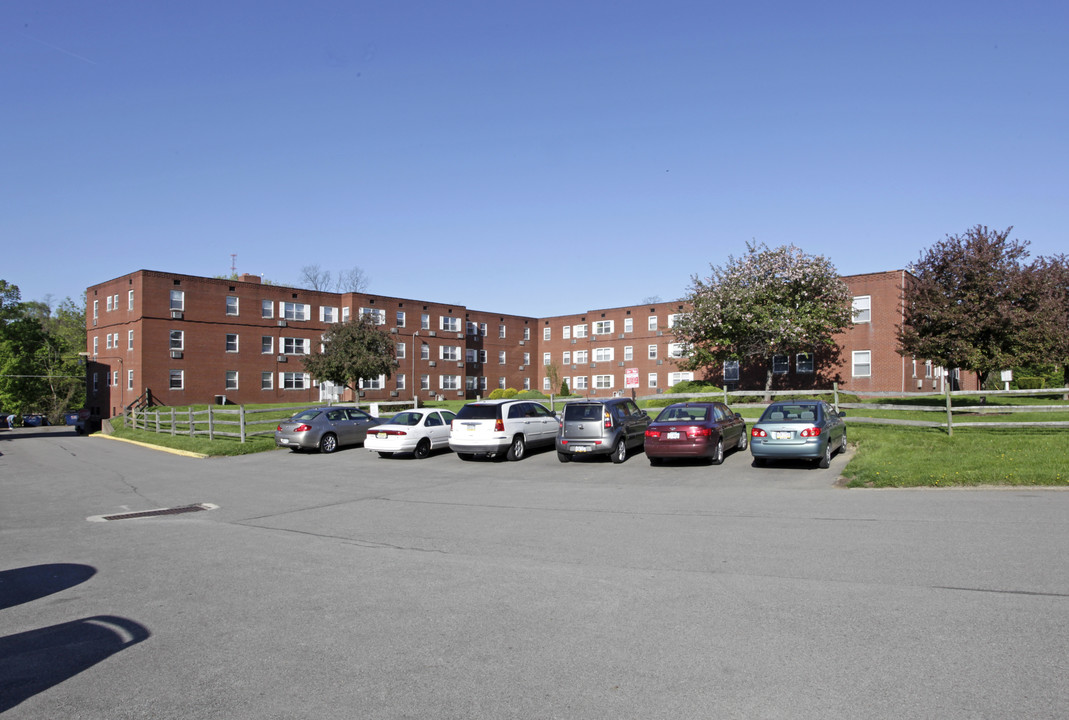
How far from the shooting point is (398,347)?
64312 mm

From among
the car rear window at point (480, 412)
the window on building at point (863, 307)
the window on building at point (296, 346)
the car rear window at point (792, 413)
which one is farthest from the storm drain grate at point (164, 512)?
the window on building at point (296, 346)

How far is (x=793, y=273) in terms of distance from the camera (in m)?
40.6

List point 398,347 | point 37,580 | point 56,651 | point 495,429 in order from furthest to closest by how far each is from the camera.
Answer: point 398,347 → point 495,429 → point 37,580 → point 56,651

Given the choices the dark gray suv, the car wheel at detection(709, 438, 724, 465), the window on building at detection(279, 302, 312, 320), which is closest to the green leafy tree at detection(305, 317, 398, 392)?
the window on building at detection(279, 302, 312, 320)

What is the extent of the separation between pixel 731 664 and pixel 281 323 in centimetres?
5677

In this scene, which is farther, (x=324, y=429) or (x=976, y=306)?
(x=976, y=306)

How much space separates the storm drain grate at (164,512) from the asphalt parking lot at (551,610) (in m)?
0.33

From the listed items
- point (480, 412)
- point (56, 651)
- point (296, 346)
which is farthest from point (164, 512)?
point (296, 346)

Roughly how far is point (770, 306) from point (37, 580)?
38108mm

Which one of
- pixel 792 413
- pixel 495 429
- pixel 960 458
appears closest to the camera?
pixel 960 458

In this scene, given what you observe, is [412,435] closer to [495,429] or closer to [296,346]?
[495,429]

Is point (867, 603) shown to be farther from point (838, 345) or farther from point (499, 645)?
point (838, 345)

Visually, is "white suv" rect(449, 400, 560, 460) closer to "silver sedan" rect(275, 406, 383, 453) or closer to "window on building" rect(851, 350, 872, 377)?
"silver sedan" rect(275, 406, 383, 453)

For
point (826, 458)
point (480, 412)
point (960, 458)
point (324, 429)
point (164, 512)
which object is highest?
point (480, 412)
